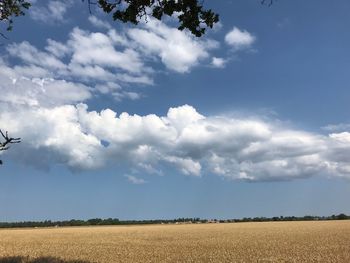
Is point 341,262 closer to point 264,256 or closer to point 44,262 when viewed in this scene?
point 264,256

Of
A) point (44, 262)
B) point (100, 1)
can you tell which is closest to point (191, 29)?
point (100, 1)

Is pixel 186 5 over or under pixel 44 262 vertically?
over

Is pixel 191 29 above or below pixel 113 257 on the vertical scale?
above

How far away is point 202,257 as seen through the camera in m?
27.6

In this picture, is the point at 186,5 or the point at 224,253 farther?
the point at 224,253

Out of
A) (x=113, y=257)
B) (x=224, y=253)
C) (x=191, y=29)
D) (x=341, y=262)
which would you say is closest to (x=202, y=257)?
(x=224, y=253)

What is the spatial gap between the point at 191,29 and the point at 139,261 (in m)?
17.2

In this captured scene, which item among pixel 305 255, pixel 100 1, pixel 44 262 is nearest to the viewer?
pixel 100 1

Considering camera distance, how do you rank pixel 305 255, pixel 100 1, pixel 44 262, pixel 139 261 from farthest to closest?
1. pixel 305 255
2. pixel 139 261
3. pixel 44 262
4. pixel 100 1

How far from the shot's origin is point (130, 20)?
1206 centimetres

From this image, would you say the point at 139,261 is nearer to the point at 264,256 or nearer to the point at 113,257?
the point at 113,257

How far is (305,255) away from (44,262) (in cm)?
1455

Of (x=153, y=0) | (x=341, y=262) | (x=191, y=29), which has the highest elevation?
(x=153, y=0)

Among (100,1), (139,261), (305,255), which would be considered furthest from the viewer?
(305,255)
